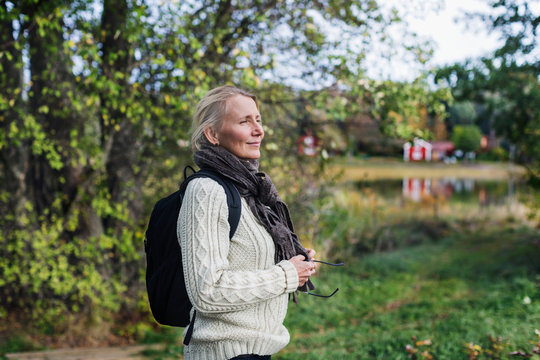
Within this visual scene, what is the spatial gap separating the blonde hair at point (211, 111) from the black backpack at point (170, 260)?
6.7 inches

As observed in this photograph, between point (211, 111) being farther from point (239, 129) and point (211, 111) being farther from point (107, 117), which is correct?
point (107, 117)

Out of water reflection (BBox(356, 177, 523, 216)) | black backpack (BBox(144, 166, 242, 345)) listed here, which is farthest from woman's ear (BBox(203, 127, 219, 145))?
water reflection (BBox(356, 177, 523, 216))

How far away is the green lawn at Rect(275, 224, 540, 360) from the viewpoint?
455cm

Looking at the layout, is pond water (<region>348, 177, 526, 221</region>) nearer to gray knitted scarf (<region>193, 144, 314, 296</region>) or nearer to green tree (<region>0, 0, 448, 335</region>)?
green tree (<region>0, 0, 448, 335</region>)

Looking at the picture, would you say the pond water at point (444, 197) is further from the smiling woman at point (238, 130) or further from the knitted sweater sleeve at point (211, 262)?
the knitted sweater sleeve at point (211, 262)

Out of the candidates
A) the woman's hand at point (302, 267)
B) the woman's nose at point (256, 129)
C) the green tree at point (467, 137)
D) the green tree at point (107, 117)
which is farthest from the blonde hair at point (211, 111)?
the green tree at point (467, 137)

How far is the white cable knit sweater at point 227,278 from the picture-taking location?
5.11 feet

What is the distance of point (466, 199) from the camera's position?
72.0 ft

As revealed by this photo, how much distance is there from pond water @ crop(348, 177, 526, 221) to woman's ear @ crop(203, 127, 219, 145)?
9586 millimetres

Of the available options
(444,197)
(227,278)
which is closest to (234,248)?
(227,278)

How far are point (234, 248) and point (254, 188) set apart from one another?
231mm

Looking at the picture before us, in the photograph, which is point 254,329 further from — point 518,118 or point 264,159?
point 518,118

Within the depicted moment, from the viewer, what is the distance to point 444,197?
22391 mm

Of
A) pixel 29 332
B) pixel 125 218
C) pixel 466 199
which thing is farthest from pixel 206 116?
pixel 466 199
